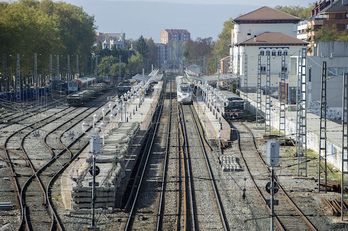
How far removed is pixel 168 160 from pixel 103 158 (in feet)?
20.2

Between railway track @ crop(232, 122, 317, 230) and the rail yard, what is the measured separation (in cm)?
6

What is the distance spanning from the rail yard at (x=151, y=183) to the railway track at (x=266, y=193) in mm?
55

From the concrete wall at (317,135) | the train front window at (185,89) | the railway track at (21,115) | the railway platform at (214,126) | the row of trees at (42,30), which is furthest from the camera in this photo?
the row of trees at (42,30)

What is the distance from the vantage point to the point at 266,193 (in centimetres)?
2281

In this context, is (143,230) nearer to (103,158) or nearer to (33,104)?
(103,158)

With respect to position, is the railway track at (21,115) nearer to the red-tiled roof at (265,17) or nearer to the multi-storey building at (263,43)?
the multi-storey building at (263,43)

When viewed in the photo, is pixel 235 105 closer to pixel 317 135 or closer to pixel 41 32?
pixel 317 135

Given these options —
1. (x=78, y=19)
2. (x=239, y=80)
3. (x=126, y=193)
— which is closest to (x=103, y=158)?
(x=126, y=193)

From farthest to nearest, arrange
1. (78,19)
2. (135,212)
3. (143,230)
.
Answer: (78,19) < (135,212) < (143,230)

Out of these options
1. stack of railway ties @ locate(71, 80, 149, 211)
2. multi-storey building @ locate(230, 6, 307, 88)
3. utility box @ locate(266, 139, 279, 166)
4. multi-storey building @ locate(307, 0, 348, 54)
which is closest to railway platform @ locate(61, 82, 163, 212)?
stack of railway ties @ locate(71, 80, 149, 211)

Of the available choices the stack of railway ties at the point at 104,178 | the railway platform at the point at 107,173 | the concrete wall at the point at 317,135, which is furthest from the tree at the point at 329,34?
the stack of railway ties at the point at 104,178

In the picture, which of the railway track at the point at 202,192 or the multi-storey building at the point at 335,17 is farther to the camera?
the multi-storey building at the point at 335,17

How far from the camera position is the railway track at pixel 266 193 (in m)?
18.5

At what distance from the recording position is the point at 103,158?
24.4 metres
